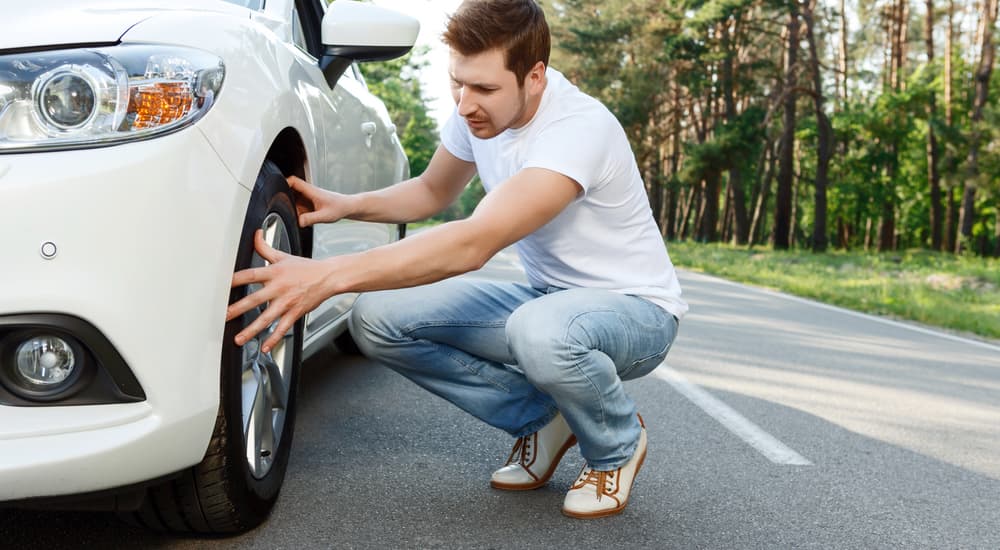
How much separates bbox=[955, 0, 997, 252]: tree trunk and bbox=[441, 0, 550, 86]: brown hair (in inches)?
1107

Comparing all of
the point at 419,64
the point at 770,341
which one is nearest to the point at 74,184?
the point at 770,341

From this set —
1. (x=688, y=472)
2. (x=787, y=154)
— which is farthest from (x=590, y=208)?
(x=787, y=154)

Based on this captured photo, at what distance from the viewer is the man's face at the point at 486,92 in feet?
9.09

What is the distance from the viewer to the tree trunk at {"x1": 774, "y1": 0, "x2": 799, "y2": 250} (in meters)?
29.1

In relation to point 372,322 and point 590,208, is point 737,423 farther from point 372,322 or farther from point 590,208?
point 372,322

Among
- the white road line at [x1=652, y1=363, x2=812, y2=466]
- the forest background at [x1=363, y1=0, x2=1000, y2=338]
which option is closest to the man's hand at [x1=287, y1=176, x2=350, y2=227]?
the white road line at [x1=652, y1=363, x2=812, y2=466]

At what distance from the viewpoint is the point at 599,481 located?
299cm

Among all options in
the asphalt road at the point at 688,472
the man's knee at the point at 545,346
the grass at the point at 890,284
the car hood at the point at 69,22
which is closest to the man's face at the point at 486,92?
the man's knee at the point at 545,346

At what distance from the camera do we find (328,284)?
2314mm

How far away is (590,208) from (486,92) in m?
0.50

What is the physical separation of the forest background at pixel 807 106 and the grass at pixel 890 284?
23 cm

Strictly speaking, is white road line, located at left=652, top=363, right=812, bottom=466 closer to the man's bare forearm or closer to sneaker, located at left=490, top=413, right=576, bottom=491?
sneaker, located at left=490, top=413, right=576, bottom=491

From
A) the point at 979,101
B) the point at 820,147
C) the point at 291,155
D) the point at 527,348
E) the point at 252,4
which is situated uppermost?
the point at 979,101

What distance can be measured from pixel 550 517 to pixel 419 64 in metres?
41.4
